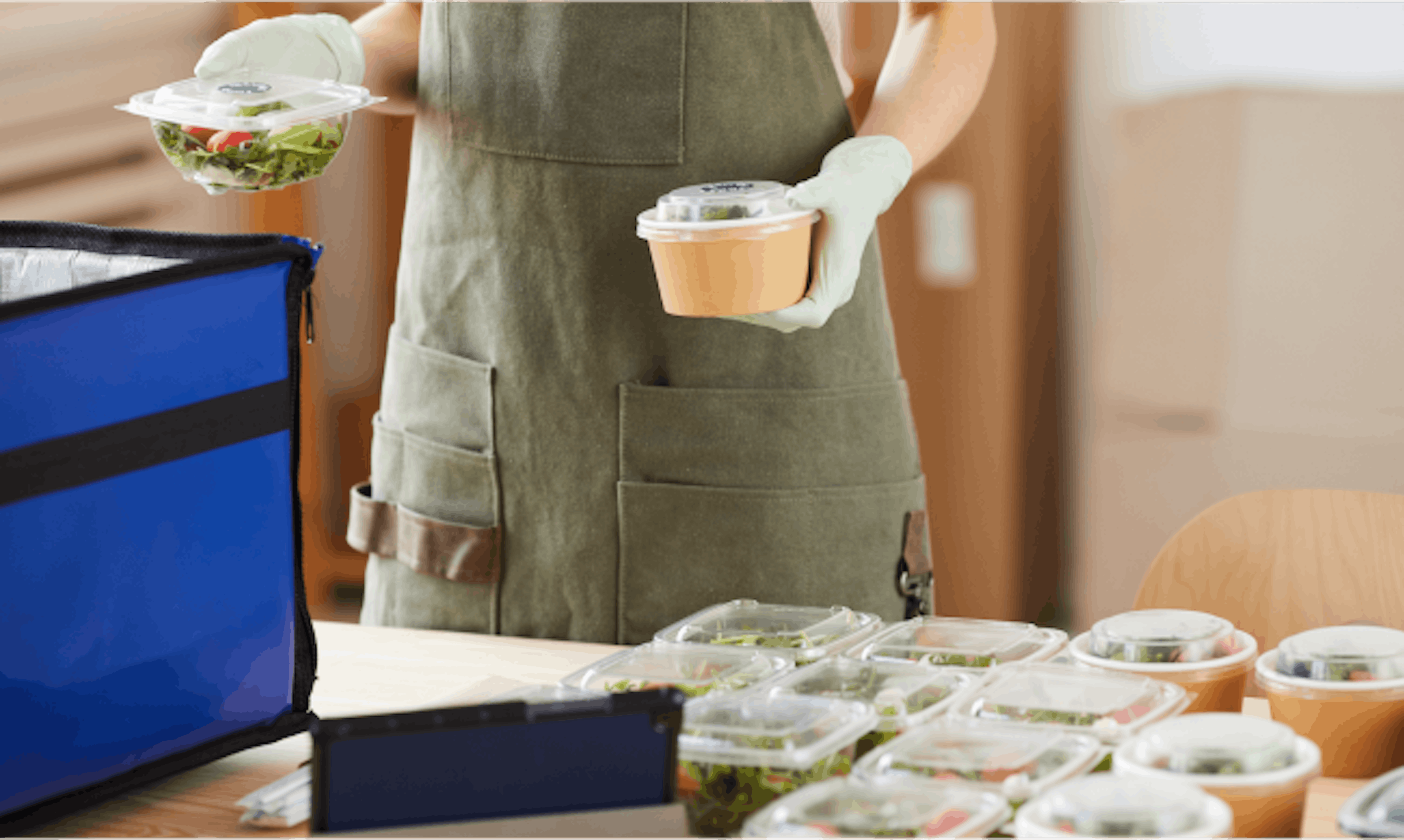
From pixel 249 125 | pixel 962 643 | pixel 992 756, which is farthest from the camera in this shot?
pixel 249 125

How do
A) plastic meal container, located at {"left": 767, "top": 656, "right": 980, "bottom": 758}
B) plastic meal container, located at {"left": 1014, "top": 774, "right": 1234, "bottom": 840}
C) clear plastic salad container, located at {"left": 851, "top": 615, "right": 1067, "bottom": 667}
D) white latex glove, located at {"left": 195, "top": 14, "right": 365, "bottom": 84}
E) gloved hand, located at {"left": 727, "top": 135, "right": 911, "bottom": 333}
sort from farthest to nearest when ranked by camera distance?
white latex glove, located at {"left": 195, "top": 14, "right": 365, "bottom": 84} < gloved hand, located at {"left": 727, "top": 135, "right": 911, "bottom": 333} < clear plastic salad container, located at {"left": 851, "top": 615, "right": 1067, "bottom": 667} < plastic meal container, located at {"left": 767, "top": 656, "right": 980, "bottom": 758} < plastic meal container, located at {"left": 1014, "top": 774, "right": 1234, "bottom": 840}

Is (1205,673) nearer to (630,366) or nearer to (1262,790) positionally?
(1262,790)

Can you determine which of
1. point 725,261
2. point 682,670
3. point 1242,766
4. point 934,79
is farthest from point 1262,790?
point 934,79

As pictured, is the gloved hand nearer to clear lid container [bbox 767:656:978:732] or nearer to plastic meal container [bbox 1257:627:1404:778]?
clear lid container [bbox 767:656:978:732]

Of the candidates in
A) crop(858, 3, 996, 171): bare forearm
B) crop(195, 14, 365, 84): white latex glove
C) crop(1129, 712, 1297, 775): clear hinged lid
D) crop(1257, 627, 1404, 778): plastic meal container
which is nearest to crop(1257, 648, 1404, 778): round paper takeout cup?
crop(1257, 627, 1404, 778): plastic meal container

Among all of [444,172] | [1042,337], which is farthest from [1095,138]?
[444,172]

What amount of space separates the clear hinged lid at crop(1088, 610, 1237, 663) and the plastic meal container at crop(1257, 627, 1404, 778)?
0.04m

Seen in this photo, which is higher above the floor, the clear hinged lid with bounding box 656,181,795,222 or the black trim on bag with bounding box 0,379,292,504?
the clear hinged lid with bounding box 656,181,795,222

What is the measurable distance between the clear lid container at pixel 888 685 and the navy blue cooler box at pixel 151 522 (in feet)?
1.23

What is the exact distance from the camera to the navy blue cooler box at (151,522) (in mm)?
928

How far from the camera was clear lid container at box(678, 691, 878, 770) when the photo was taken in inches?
34.8

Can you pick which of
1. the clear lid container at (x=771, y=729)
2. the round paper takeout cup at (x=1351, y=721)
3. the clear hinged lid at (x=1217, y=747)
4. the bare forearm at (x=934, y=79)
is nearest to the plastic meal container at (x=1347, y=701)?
the round paper takeout cup at (x=1351, y=721)

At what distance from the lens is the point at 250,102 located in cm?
133

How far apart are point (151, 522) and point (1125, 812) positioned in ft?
2.09
